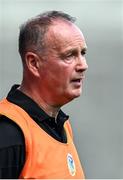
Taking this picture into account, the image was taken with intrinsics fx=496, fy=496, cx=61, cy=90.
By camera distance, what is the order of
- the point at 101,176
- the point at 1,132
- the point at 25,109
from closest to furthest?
the point at 1,132
the point at 25,109
the point at 101,176

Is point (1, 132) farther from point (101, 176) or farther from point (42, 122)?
point (101, 176)

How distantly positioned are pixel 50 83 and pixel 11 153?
264mm

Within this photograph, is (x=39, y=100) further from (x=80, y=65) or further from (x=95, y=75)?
(x=95, y=75)

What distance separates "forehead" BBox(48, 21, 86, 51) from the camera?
4.49 ft

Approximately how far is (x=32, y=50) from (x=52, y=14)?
120mm

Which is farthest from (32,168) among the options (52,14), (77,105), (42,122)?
(77,105)

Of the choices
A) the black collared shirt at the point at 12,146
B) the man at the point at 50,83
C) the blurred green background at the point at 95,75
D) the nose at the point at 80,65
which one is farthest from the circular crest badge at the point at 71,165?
the blurred green background at the point at 95,75

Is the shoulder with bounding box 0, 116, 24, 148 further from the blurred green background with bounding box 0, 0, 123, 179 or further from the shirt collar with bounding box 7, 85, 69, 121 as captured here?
the blurred green background with bounding box 0, 0, 123, 179

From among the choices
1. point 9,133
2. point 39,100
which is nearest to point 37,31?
point 39,100

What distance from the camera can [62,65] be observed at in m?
1.37

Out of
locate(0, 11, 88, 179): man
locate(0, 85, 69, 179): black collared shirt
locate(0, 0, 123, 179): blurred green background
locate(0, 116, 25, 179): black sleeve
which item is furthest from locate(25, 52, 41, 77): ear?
locate(0, 0, 123, 179): blurred green background

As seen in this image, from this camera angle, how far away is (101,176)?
7.52 ft

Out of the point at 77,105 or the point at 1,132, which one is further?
the point at 77,105

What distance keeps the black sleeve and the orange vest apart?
2cm
